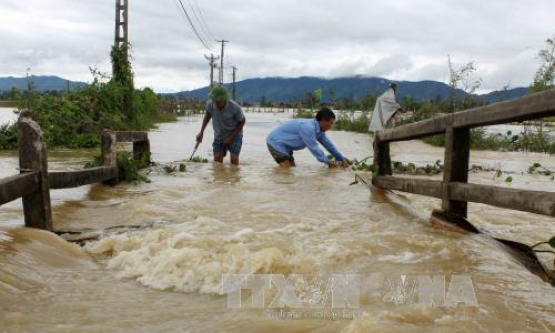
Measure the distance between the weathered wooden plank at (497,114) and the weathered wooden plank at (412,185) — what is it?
431 millimetres

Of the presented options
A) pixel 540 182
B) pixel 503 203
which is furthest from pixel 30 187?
pixel 540 182

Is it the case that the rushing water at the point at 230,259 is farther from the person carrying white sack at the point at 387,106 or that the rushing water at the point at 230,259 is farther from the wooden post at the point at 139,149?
the person carrying white sack at the point at 387,106

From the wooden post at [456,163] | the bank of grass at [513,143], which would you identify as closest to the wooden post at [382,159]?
the wooden post at [456,163]

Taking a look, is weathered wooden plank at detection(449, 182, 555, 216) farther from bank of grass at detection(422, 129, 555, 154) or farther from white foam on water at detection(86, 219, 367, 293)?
bank of grass at detection(422, 129, 555, 154)

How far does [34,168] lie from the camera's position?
323 centimetres

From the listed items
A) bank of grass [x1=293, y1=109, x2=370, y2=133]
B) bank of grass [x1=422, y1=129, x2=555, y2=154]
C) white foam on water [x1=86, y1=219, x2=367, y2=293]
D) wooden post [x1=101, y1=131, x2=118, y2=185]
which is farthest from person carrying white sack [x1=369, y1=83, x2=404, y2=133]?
white foam on water [x1=86, y1=219, x2=367, y2=293]

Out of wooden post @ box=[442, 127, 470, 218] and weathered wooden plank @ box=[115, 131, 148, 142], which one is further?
weathered wooden plank @ box=[115, 131, 148, 142]

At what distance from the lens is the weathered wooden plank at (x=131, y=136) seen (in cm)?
617

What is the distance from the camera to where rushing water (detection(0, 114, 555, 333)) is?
6.49ft

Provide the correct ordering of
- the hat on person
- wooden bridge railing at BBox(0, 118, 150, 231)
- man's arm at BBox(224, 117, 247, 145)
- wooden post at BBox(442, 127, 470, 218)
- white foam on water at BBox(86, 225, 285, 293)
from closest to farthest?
white foam on water at BBox(86, 225, 285, 293) < wooden bridge railing at BBox(0, 118, 150, 231) < wooden post at BBox(442, 127, 470, 218) < the hat on person < man's arm at BBox(224, 117, 247, 145)

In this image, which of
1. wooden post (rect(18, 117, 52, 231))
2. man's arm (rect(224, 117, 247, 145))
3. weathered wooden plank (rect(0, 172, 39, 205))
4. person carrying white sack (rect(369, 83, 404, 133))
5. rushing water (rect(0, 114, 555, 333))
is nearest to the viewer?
rushing water (rect(0, 114, 555, 333))

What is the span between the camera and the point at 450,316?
1978 millimetres

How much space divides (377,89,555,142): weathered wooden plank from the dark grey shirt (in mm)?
4189

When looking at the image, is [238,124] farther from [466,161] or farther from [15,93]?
[15,93]
